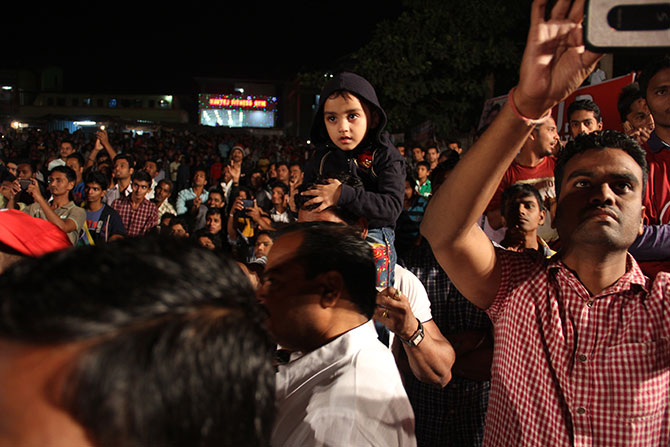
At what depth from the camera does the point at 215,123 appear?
54.3 m

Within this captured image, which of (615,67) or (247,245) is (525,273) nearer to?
(247,245)

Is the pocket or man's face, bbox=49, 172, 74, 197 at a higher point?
man's face, bbox=49, 172, 74, 197

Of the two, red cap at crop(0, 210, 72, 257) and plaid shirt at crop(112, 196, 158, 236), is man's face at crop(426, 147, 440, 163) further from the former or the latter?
red cap at crop(0, 210, 72, 257)

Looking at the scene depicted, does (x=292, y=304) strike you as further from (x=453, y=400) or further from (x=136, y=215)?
(x=136, y=215)

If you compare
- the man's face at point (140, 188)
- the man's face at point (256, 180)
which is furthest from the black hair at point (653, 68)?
the man's face at point (256, 180)

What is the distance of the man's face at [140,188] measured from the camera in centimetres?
675

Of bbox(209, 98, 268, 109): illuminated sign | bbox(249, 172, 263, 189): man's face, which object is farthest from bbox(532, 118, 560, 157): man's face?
bbox(209, 98, 268, 109): illuminated sign

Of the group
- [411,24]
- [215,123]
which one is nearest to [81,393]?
[411,24]

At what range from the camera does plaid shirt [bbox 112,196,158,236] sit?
657cm

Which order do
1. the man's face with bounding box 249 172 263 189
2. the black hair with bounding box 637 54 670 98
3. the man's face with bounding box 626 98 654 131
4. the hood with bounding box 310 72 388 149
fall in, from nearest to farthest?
the black hair with bounding box 637 54 670 98 → the hood with bounding box 310 72 388 149 → the man's face with bounding box 626 98 654 131 → the man's face with bounding box 249 172 263 189

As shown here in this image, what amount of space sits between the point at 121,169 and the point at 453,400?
19.3 ft

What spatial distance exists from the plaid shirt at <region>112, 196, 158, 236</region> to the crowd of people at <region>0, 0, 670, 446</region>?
3.88m

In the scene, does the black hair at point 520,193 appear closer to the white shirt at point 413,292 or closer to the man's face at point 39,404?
the white shirt at point 413,292

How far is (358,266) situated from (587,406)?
806 millimetres
